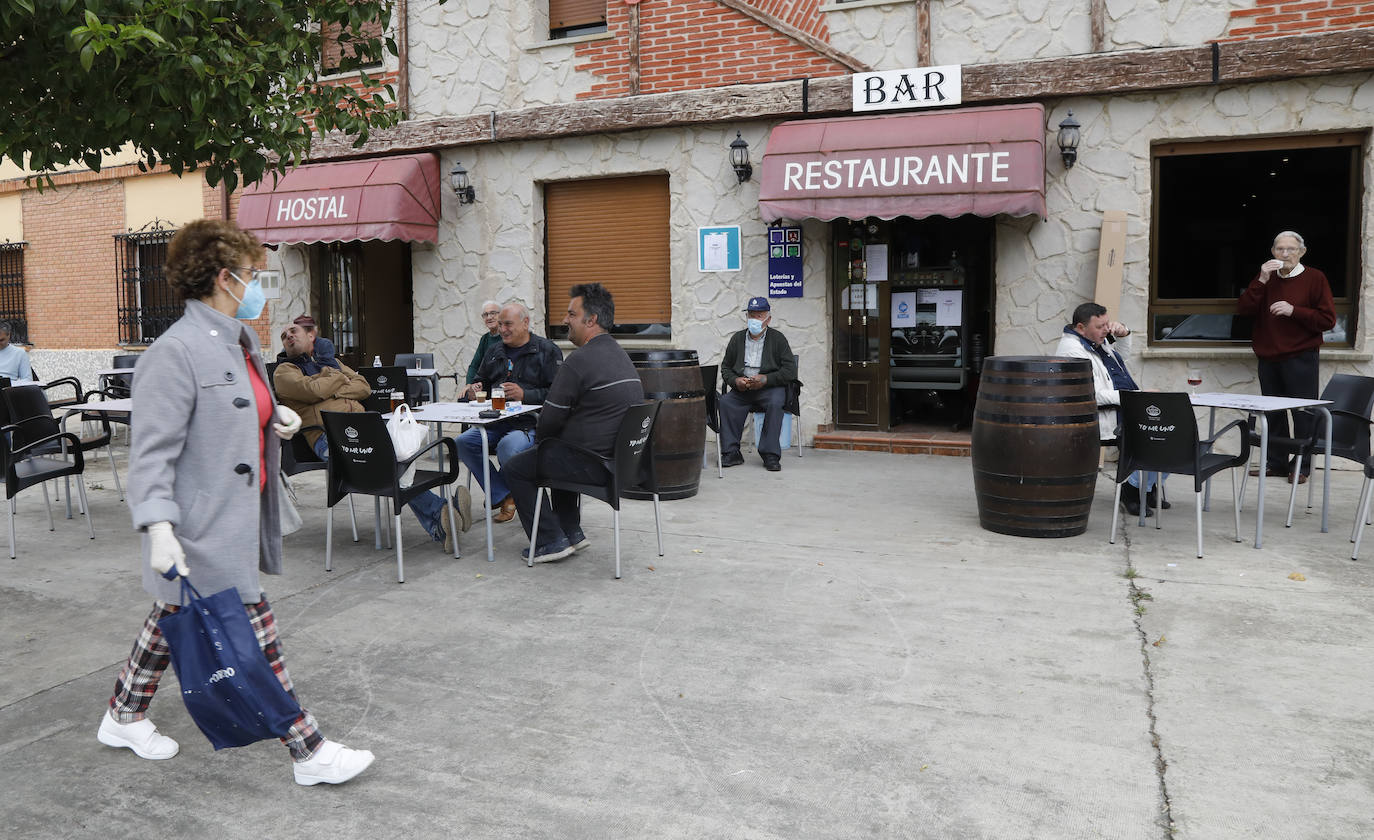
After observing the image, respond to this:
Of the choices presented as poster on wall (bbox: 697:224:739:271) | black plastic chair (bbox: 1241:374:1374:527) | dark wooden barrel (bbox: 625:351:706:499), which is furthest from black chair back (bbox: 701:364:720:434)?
black plastic chair (bbox: 1241:374:1374:527)

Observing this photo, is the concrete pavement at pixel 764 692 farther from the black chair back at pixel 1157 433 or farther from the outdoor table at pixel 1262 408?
the black chair back at pixel 1157 433

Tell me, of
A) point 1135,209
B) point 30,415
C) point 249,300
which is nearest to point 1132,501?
point 1135,209

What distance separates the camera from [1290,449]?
6.84 meters

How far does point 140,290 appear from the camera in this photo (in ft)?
49.2

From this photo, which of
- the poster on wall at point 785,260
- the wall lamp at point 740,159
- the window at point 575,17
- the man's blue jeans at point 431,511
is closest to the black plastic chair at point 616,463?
the man's blue jeans at point 431,511

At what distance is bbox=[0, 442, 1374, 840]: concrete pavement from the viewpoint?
3002mm

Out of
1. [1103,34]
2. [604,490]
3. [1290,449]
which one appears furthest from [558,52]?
[1290,449]

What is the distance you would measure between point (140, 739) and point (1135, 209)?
29.3 ft

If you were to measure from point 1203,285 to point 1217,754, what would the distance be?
7.21 meters

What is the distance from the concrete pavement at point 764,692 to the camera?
3002 mm

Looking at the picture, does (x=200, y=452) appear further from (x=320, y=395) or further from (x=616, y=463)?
(x=320, y=395)

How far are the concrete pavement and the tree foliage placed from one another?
90.4 inches

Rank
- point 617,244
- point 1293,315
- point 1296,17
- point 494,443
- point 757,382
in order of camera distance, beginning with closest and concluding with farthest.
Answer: point 494,443 → point 1293,315 → point 1296,17 → point 757,382 → point 617,244

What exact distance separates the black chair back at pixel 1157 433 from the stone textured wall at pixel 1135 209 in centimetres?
364
